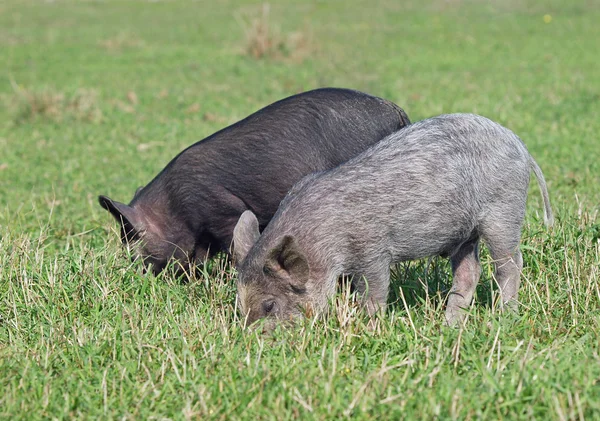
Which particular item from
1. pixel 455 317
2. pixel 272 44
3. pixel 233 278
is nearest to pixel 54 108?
pixel 272 44

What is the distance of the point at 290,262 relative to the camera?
446 centimetres

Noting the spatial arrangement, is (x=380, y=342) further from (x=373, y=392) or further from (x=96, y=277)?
(x=96, y=277)

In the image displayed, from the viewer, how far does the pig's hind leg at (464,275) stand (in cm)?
495

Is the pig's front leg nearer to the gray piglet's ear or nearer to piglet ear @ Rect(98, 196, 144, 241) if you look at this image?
the gray piglet's ear

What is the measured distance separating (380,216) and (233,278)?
1101 millimetres

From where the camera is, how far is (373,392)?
3555 millimetres

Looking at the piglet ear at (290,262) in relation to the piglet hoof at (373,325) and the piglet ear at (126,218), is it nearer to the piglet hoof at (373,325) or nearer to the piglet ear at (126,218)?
the piglet hoof at (373,325)

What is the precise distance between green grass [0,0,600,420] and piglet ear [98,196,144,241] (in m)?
0.22

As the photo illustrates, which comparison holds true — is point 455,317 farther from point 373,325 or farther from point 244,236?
point 244,236

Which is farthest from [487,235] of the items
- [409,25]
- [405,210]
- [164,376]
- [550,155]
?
[409,25]

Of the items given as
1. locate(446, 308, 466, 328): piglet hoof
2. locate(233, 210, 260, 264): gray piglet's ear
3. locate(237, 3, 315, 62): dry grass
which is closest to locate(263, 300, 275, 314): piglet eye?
locate(233, 210, 260, 264): gray piglet's ear

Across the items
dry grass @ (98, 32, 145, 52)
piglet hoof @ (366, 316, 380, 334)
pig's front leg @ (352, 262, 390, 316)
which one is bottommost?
dry grass @ (98, 32, 145, 52)

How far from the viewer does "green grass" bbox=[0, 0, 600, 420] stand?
3.61 meters

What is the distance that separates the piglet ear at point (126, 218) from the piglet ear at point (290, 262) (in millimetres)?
1519
